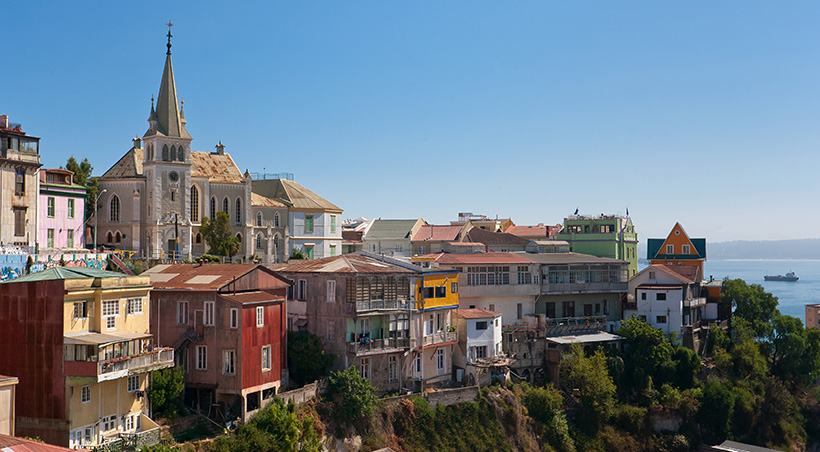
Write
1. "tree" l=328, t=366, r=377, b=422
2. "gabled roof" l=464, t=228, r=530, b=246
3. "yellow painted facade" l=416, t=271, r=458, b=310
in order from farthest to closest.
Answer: "gabled roof" l=464, t=228, r=530, b=246 < "yellow painted facade" l=416, t=271, r=458, b=310 < "tree" l=328, t=366, r=377, b=422

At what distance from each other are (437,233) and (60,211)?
137 ft

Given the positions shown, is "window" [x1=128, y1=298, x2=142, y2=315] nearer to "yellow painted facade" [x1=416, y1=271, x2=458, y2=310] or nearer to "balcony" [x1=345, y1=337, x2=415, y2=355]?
"balcony" [x1=345, y1=337, x2=415, y2=355]

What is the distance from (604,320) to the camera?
65500 mm

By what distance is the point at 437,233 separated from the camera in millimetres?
85938

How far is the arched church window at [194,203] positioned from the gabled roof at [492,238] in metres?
30.5

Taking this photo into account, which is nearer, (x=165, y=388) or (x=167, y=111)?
(x=165, y=388)

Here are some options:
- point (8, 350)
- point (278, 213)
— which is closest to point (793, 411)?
point (278, 213)

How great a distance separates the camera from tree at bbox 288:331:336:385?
4423 cm

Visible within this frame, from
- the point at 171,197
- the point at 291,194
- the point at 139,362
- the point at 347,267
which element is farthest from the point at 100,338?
the point at 291,194

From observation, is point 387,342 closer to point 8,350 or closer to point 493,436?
point 493,436

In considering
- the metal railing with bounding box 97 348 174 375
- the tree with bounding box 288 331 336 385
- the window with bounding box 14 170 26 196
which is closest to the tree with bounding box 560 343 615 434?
the tree with bounding box 288 331 336 385

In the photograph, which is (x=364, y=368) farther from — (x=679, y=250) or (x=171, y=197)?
(x=679, y=250)

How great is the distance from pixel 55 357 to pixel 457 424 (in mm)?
24519

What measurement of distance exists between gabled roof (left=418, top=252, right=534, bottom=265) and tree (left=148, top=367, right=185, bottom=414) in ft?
83.6
